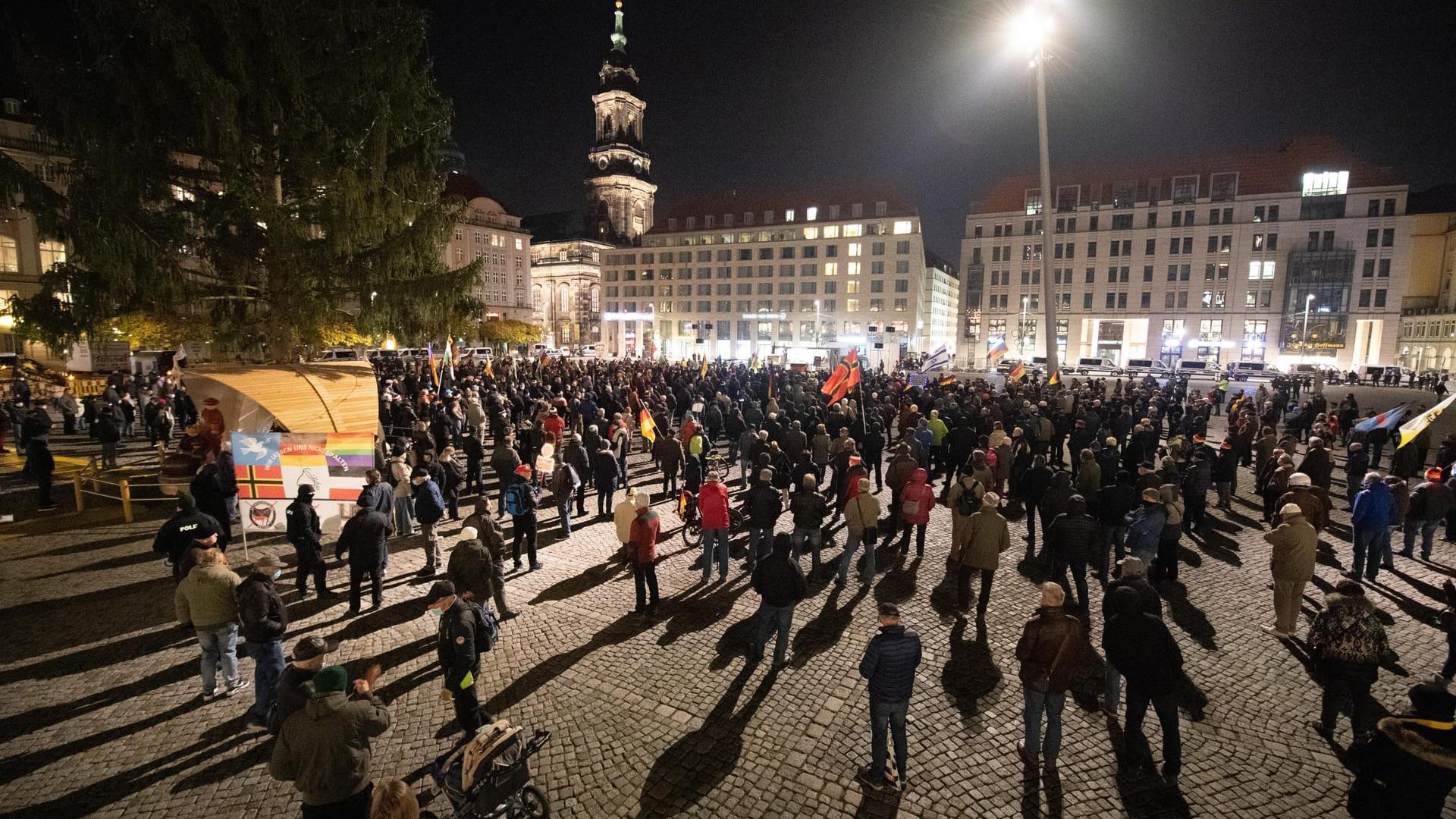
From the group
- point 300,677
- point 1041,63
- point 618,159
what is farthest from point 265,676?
point 618,159

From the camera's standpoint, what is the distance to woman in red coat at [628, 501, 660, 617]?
7.87m

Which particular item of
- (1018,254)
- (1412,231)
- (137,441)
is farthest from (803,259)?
(137,441)

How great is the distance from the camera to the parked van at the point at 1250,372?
46156 millimetres

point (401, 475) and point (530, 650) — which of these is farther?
point (401, 475)

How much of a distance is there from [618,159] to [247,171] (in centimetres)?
9379

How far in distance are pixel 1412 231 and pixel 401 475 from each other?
86.9 meters

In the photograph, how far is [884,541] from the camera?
11.0 meters

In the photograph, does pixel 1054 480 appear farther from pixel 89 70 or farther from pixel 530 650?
pixel 89 70

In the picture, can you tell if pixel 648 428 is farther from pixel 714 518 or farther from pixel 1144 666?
pixel 1144 666

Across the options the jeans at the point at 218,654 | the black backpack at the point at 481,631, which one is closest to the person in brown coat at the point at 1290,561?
the black backpack at the point at 481,631

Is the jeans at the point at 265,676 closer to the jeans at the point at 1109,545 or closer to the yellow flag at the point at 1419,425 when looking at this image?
the jeans at the point at 1109,545

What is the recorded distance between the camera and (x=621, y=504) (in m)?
8.36

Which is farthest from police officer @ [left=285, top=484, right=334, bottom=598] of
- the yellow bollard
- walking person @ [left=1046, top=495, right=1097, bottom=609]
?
walking person @ [left=1046, top=495, right=1097, bottom=609]

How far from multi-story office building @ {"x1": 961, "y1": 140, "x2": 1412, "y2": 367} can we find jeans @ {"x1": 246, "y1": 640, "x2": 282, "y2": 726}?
67566 mm
